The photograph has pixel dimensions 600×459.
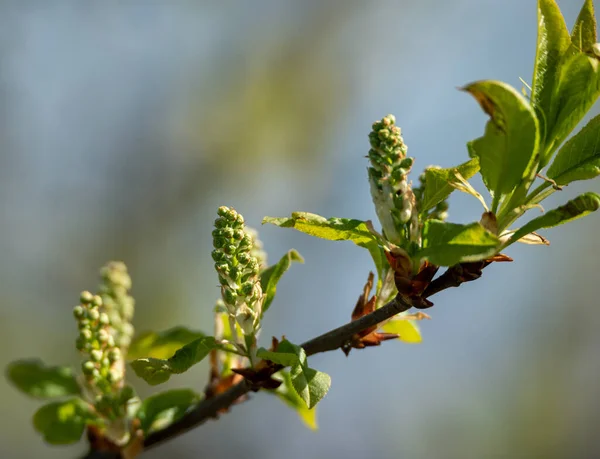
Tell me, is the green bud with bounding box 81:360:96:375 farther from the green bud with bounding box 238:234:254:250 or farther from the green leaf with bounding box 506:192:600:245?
the green leaf with bounding box 506:192:600:245

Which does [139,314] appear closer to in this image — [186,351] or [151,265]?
[151,265]

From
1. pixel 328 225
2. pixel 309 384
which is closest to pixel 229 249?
pixel 328 225

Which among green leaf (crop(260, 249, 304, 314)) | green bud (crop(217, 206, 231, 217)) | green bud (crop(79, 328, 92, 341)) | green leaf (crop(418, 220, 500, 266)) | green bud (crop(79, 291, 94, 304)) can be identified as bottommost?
green leaf (crop(418, 220, 500, 266))

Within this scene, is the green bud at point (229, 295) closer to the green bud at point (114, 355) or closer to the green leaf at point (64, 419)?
the green bud at point (114, 355)

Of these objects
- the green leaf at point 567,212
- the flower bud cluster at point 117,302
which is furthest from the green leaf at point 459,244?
the flower bud cluster at point 117,302

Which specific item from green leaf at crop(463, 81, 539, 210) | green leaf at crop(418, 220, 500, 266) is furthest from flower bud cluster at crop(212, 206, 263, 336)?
green leaf at crop(463, 81, 539, 210)
